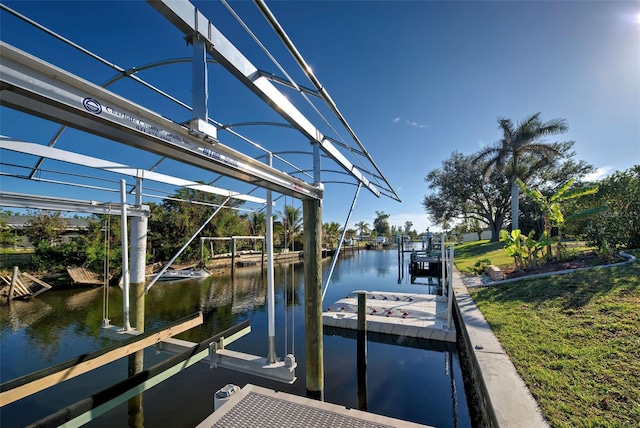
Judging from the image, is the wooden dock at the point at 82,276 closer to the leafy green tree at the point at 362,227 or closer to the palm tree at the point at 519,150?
the palm tree at the point at 519,150

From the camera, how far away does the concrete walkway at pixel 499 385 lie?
3.12m

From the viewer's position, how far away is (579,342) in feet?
15.4

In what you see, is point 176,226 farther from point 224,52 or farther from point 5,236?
point 224,52

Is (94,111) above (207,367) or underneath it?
above

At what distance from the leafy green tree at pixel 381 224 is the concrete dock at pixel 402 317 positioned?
7392 centimetres

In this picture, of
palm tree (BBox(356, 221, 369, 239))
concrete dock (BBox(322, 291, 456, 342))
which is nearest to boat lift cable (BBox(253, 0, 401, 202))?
concrete dock (BBox(322, 291, 456, 342))

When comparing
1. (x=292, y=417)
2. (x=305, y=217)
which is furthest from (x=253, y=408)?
(x=305, y=217)

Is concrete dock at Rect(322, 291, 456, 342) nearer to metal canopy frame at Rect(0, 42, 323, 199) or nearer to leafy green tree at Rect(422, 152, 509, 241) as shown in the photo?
metal canopy frame at Rect(0, 42, 323, 199)

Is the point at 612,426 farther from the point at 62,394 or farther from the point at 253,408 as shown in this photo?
the point at 62,394

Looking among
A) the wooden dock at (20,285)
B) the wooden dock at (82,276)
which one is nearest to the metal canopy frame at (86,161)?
the wooden dock at (20,285)

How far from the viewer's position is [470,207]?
3073 cm

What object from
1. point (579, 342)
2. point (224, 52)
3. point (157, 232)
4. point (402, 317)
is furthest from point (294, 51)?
point (157, 232)

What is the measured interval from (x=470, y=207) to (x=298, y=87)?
3279 cm

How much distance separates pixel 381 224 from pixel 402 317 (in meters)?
78.0
